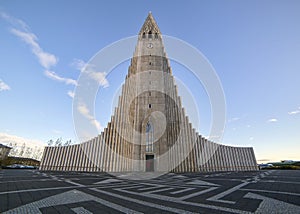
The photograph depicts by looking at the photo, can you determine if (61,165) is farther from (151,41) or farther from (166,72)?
(151,41)

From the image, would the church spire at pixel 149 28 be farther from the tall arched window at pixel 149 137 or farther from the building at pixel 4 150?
the building at pixel 4 150

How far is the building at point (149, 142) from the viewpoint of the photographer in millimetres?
25625

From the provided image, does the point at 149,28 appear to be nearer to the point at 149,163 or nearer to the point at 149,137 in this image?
the point at 149,137

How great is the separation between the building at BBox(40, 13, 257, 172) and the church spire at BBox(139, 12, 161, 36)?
8.57m

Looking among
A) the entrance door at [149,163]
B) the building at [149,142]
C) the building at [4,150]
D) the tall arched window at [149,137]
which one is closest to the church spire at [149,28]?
the building at [149,142]

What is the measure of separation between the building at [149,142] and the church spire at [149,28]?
8571 mm

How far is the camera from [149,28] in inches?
1511

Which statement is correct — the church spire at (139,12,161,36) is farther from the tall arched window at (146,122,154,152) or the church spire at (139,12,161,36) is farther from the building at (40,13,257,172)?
the tall arched window at (146,122,154,152)

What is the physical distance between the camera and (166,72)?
3161cm

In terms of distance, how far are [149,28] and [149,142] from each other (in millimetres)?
29696

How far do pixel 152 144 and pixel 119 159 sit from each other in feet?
21.0

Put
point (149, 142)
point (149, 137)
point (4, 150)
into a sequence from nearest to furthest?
point (149, 142) → point (149, 137) → point (4, 150)

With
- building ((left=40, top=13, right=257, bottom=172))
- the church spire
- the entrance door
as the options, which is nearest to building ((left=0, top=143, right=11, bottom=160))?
building ((left=40, top=13, right=257, bottom=172))

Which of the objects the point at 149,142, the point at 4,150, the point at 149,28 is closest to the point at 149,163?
the point at 149,142
